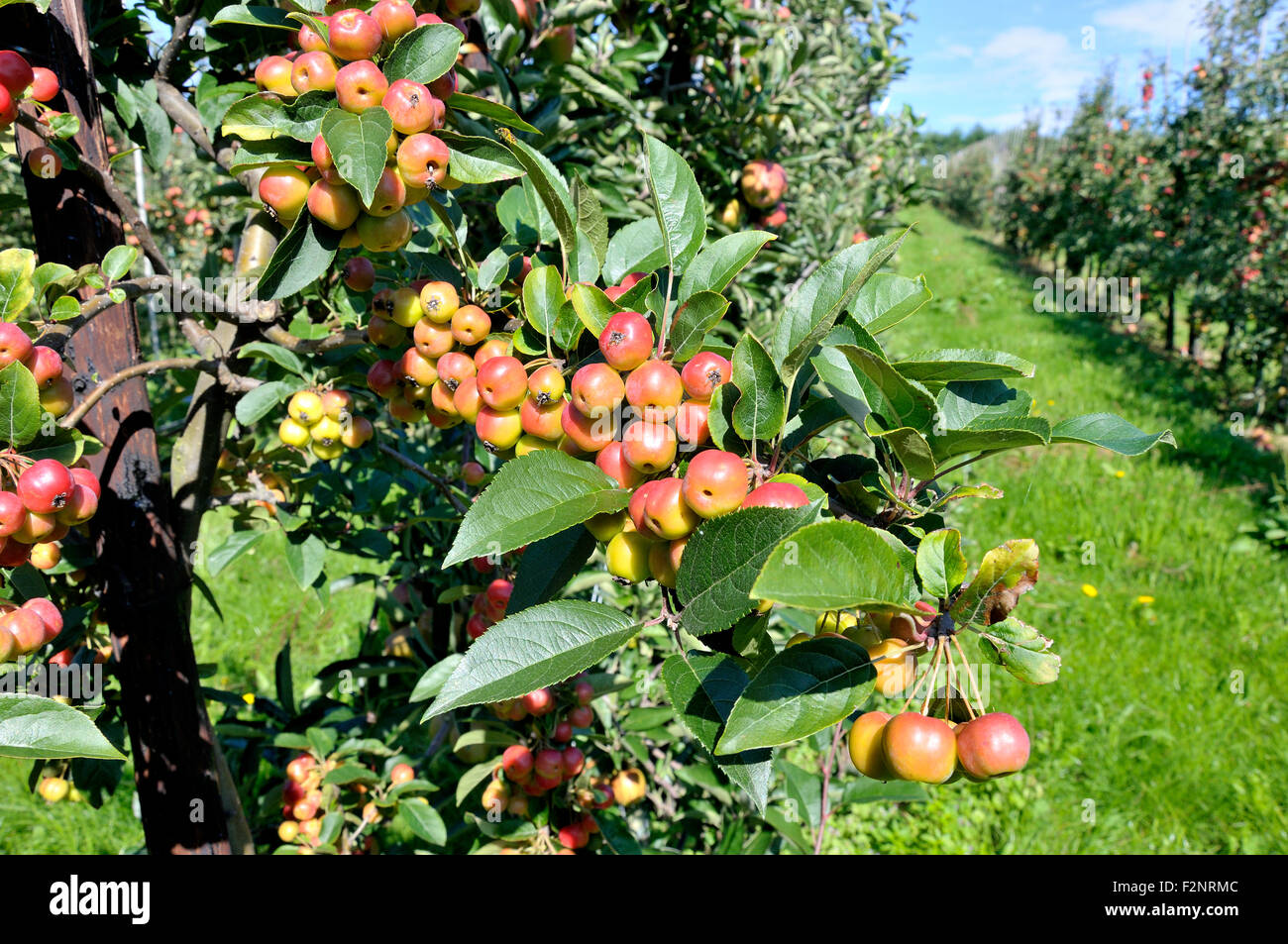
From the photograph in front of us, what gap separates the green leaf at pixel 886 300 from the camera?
0.79m

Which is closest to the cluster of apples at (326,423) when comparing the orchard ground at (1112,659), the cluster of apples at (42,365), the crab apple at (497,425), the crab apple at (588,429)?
the cluster of apples at (42,365)

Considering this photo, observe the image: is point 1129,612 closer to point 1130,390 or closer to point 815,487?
point 1130,390

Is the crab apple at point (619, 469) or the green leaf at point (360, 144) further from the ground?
the green leaf at point (360, 144)

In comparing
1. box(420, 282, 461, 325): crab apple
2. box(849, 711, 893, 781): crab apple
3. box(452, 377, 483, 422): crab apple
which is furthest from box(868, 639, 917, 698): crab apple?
box(420, 282, 461, 325): crab apple

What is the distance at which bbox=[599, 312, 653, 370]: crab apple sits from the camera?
755 millimetres

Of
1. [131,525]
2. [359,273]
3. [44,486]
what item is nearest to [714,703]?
[44,486]

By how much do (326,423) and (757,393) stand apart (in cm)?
92

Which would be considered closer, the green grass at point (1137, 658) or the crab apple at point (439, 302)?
the crab apple at point (439, 302)

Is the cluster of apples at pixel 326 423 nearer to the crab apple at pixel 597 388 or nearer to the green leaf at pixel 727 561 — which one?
the crab apple at pixel 597 388

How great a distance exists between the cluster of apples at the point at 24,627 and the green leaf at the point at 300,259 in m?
0.41

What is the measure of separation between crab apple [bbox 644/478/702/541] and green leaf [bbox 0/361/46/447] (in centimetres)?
63

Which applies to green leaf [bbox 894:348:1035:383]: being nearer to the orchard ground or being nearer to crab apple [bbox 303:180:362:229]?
crab apple [bbox 303:180:362:229]

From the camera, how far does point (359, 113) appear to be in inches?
33.2

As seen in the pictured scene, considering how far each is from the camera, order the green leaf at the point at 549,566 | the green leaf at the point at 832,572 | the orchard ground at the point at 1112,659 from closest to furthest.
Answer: the green leaf at the point at 832,572 → the green leaf at the point at 549,566 → the orchard ground at the point at 1112,659
